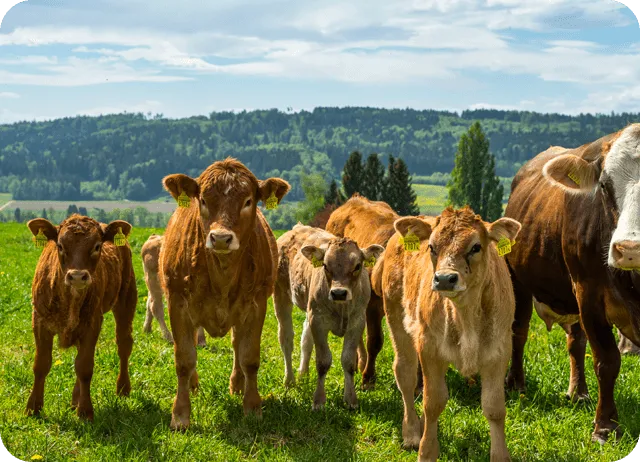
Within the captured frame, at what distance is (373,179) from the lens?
8369 cm

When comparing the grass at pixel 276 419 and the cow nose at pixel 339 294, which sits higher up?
the cow nose at pixel 339 294

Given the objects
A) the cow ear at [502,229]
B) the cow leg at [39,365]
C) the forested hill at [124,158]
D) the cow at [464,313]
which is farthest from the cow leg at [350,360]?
the forested hill at [124,158]

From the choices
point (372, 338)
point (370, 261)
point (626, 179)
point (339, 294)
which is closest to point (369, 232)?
point (370, 261)

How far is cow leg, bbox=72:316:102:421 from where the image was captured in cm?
716

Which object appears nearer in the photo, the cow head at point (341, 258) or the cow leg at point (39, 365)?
the cow leg at point (39, 365)

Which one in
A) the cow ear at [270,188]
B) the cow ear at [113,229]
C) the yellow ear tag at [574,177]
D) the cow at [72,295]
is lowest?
the cow at [72,295]

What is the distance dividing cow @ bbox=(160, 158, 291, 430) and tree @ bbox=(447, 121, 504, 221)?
93.9m

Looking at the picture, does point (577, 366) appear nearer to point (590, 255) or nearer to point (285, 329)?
point (590, 255)

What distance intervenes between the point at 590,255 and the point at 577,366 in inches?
74.4

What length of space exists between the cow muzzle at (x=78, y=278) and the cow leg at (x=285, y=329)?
2752mm

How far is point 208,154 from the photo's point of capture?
623 ft

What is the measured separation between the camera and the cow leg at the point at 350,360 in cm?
779

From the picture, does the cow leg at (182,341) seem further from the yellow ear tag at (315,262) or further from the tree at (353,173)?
the tree at (353,173)

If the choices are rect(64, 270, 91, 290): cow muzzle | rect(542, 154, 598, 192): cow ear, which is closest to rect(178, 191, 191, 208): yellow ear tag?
rect(64, 270, 91, 290): cow muzzle
